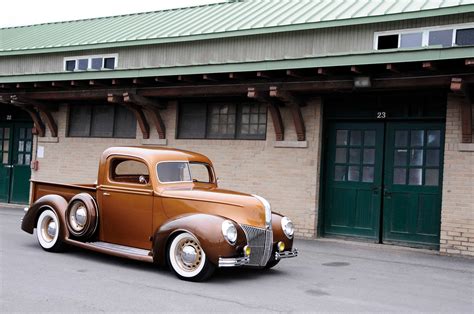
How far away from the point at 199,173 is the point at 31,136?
977cm

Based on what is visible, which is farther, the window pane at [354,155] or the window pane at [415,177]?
the window pane at [354,155]

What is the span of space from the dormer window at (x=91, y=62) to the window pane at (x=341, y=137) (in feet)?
22.2

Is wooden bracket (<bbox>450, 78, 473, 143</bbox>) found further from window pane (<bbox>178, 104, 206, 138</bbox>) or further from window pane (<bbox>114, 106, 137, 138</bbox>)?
window pane (<bbox>114, 106, 137, 138</bbox>)

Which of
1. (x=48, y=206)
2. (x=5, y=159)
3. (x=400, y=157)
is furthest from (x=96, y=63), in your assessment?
(x=400, y=157)

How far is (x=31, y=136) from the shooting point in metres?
16.6

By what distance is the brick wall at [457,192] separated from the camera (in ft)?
32.7

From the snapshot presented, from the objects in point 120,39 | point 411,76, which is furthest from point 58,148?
point 411,76

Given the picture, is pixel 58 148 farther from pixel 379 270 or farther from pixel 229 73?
pixel 379 270

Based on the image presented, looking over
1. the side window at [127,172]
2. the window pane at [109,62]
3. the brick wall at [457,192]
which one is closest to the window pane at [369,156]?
the brick wall at [457,192]

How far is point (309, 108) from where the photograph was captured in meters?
11.8

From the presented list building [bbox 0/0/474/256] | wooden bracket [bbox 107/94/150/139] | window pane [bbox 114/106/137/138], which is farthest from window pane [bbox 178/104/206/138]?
window pane [bbox 114/106/137/138]

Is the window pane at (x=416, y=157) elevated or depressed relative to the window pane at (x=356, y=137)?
depressed

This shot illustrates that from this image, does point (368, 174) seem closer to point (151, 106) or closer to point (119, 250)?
point (151, 106)

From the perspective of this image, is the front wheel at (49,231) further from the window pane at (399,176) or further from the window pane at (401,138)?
the window pane at (401,138)
